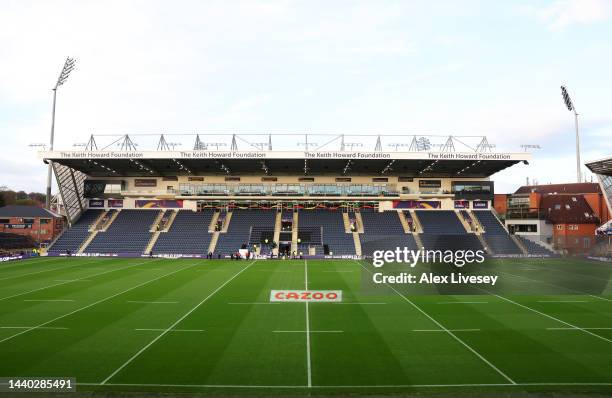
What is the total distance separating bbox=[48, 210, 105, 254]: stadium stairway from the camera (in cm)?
5237

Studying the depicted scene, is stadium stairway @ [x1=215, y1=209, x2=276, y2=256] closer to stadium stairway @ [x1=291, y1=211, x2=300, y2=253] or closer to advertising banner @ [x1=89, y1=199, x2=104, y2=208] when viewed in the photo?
stadium stairway @ [x1=291, y1=211, x2=300, y2=253]

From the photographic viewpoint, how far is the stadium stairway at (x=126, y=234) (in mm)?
52469

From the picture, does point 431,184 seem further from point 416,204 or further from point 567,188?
point 567,188

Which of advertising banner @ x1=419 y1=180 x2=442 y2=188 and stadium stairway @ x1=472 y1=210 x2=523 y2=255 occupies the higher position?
advertising banner @ x1=419 y1=180 x2=442 y2=188

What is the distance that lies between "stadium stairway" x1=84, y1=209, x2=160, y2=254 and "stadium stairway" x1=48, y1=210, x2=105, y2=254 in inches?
70.7

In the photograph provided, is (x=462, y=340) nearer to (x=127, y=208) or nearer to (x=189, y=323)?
(x=189, y=323)

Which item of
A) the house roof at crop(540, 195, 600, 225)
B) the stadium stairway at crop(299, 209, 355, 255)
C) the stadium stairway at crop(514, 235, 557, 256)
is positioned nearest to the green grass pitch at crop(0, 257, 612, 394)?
the stadium stairway at crop(299, 209, 355, 255)

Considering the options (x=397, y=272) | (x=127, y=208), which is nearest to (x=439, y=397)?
(x=397, y=272)

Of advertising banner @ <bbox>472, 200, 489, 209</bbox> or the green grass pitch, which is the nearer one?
the green grass pitch

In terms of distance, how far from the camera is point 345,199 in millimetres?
62188

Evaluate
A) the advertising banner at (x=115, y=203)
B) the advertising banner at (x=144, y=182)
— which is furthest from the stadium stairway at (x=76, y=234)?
the advertising banner at (x=144, y=182)
